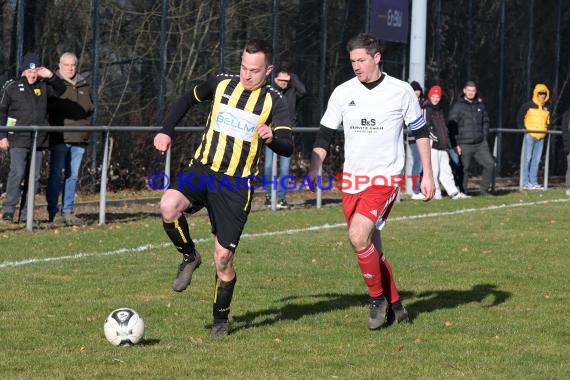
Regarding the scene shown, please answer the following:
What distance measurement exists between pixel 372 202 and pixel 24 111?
6831mm

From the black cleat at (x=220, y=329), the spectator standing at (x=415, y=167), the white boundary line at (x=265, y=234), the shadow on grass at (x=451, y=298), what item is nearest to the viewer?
the black cleat at (x=220, y=329)

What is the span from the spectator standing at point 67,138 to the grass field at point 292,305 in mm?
613

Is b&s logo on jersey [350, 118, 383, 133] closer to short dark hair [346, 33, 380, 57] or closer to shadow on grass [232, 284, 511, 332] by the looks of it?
short dark hair [346, 33, 380, 57]

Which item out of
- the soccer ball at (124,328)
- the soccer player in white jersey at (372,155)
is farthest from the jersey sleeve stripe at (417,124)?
the soccer ball at (124,328)

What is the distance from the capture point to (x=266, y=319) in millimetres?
9016

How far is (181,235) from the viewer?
8516 millimetres

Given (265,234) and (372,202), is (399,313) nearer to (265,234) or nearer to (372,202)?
(372,202)

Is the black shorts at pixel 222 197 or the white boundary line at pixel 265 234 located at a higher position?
the black shorts at pixel 222 197

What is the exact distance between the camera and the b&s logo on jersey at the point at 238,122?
841 cm

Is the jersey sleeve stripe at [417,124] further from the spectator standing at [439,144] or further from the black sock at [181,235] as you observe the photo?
the spectator standing at [439,144]

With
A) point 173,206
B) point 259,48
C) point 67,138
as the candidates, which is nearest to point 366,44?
point 259,48

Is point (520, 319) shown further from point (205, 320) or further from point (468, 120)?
point (468, 120)

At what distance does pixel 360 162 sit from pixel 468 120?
12.8 metres

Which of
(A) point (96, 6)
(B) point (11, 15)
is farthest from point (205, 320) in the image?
(A) point (96, 6)
